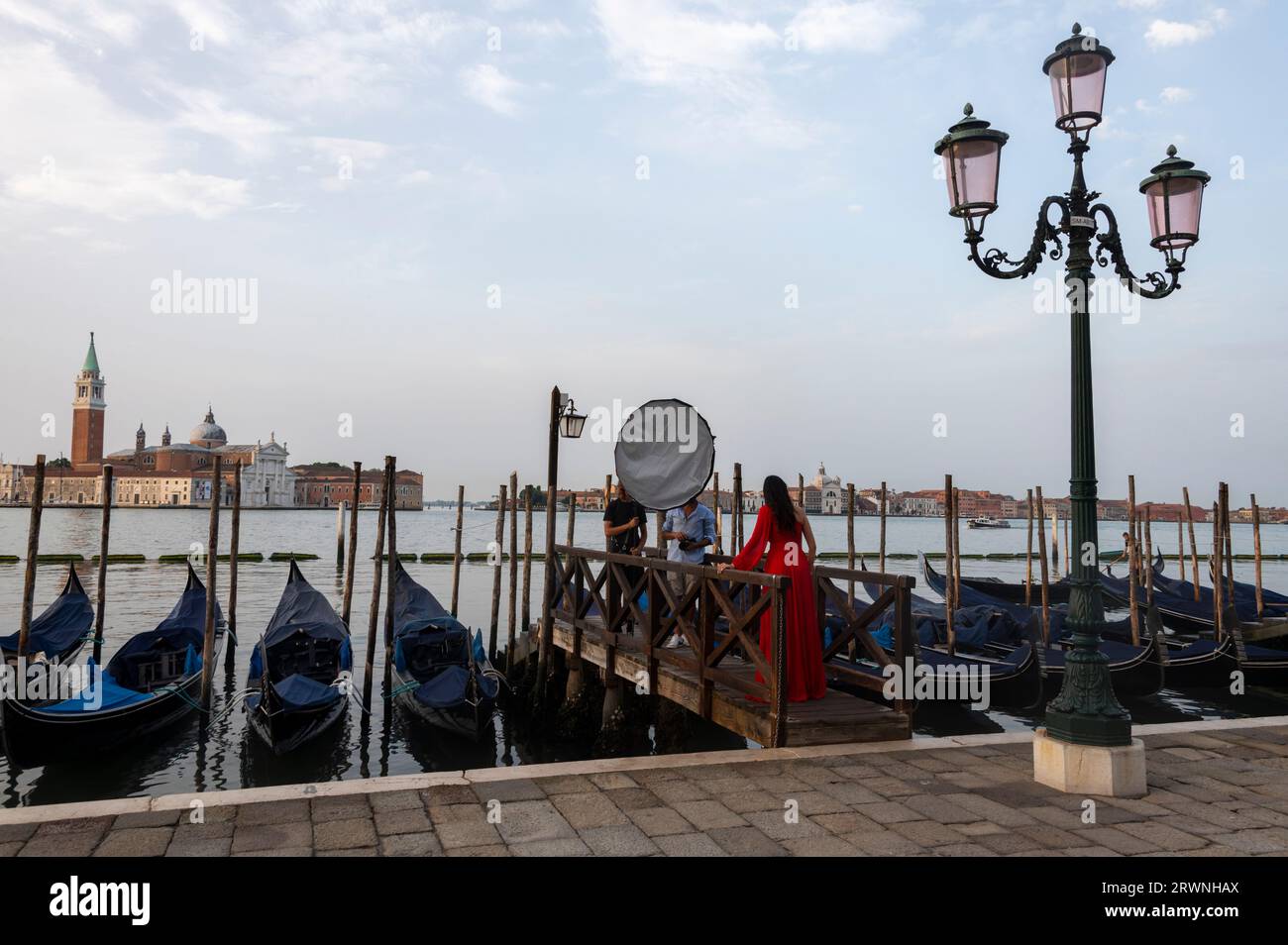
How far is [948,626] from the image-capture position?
12.6 metres

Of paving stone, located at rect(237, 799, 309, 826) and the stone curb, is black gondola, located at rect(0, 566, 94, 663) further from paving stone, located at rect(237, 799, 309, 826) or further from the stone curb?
paving stone, located at rect(237, 799, 309, 826)

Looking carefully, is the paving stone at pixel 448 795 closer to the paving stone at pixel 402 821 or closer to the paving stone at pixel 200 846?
the paving stone at pixel 402 821

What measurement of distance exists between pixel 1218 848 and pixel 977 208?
3106 millimetres

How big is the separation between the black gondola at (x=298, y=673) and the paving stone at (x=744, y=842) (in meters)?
6.45

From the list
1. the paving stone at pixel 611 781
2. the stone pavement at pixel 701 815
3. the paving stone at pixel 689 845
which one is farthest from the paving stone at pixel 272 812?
the paving stone at pixel 689 845

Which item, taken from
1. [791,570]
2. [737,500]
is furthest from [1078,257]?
[737,500]

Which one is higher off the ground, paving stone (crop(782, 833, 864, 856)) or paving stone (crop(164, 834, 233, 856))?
paving stone (crop(164, 834, 233, 856))

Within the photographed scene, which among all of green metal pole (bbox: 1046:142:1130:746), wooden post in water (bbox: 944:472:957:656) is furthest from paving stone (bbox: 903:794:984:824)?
wooden post in water (bbox: 944:472:957:656)

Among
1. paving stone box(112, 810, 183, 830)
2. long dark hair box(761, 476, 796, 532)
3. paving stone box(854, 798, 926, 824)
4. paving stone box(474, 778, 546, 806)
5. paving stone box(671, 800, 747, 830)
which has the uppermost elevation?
long dark hair box(761, 476, 796, 532)

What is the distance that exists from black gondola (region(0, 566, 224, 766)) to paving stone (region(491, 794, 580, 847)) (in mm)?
6307

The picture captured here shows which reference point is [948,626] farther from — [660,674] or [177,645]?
[177,645]

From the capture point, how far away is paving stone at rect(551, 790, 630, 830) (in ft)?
12.9

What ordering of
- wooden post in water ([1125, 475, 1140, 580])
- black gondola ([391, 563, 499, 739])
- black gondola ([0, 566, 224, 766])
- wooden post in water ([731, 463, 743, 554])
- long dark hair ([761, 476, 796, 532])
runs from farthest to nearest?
wooden post in water ([731, 463, 743, 554]) → wooden post in water ([1125, 475, 1140, 580]) → black gondola ([391, 563, 499, 739]) → black gondola ([0, 566, 224, 766]) → long dark hair ([761, 476, 796, 532])
